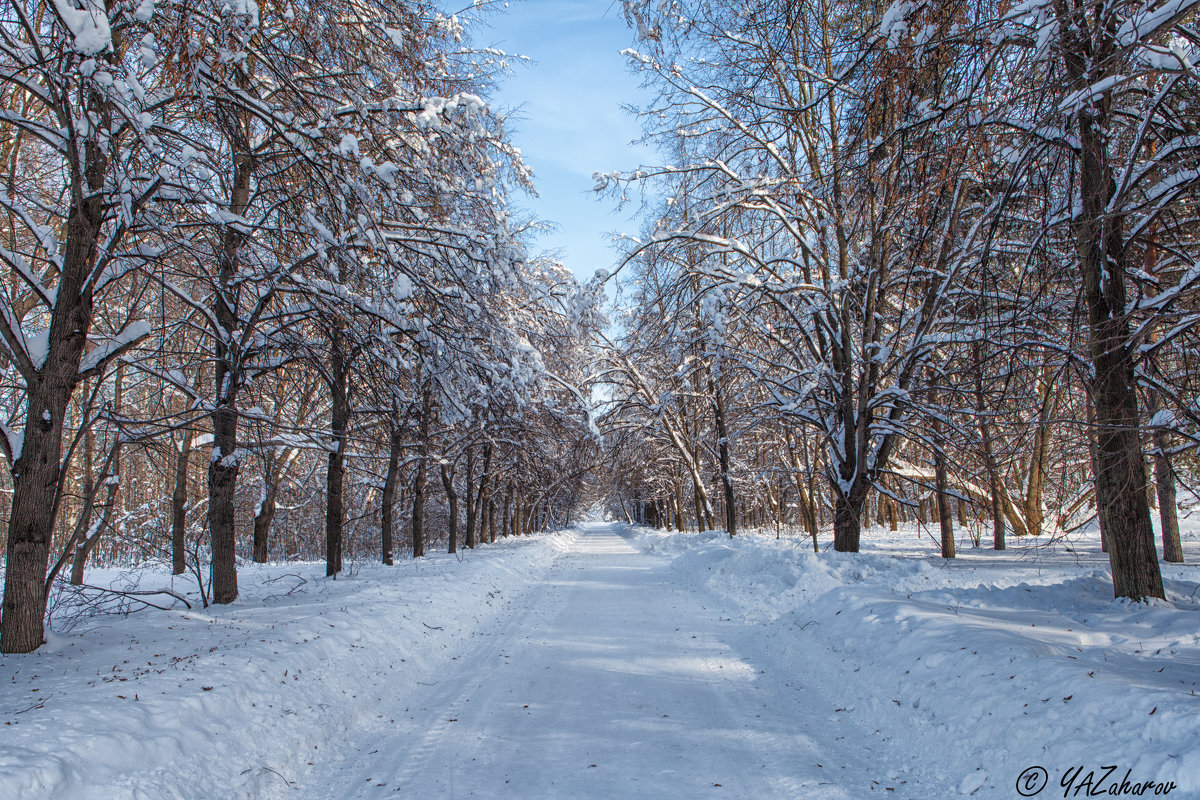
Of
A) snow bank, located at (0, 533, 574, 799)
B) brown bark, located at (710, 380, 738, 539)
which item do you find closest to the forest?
snow bank, located at (0, 533, 574, 799)

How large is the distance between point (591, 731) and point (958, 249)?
694cm

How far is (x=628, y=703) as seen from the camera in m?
5.28

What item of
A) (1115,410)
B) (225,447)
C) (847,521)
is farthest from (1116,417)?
(225,447)

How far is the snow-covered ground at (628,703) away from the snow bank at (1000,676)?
0.02m

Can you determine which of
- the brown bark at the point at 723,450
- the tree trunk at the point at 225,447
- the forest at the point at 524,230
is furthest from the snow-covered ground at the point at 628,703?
the brown bark at the point at 723,450

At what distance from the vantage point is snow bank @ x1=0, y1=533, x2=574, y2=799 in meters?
3.52

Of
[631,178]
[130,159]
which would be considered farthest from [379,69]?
[631,178]

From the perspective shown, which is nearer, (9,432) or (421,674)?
(9,432)

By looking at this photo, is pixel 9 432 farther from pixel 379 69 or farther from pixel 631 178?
pixel 631 178

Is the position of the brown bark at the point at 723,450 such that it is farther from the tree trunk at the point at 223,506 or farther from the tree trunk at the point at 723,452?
the tree trunk at the point at 223,506

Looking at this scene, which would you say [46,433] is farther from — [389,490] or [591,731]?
[389,490]

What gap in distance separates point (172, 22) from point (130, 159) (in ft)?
3.90

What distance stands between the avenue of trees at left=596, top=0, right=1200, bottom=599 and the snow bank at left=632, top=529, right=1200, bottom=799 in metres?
A: 1.06

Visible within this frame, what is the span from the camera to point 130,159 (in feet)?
15.6
